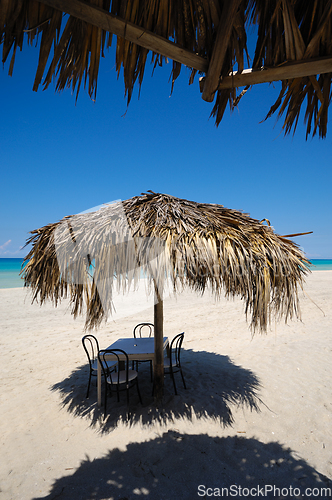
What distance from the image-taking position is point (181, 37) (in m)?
1.57

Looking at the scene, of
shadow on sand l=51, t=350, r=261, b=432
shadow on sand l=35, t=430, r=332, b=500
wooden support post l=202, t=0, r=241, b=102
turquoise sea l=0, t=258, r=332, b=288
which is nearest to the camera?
wooden support post l=202, t=0, r=241, b=102

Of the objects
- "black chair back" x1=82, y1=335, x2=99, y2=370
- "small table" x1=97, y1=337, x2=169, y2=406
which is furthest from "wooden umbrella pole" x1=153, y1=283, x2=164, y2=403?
"black chair back" x1=82, y1=335, x2=99, y2=370

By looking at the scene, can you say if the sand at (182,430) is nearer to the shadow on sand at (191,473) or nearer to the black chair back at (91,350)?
the shadow on sand at (191,473)

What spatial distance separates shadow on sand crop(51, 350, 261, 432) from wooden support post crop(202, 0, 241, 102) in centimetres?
351

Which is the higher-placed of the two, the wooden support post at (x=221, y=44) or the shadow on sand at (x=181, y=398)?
the wooden support post at (x=221, y=44)

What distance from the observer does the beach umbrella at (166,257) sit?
2.62 meters

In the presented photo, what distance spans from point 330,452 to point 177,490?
66.8 inches

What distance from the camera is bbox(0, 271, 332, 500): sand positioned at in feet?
7.50

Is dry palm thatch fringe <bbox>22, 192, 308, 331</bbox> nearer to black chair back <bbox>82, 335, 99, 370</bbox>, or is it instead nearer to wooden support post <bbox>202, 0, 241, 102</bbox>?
black chair back <bbox>82, 335, 99, 370</bbox>

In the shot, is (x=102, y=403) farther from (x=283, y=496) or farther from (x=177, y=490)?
(x=283, y=496)

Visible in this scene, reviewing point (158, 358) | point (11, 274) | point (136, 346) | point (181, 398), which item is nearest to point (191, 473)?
point (181, 398)

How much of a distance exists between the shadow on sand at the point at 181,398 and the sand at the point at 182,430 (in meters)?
0.02

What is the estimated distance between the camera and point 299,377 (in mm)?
4195

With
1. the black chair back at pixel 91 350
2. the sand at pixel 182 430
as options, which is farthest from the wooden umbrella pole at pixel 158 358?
the black chair back at pixel 91 350
